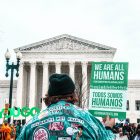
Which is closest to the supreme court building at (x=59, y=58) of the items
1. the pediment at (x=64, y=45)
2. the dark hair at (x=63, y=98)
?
the pediment at (x=64, y=45)

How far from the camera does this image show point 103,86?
22.8ft

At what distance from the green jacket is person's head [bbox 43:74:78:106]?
1.8 inches

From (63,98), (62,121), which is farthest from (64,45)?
(62,121)

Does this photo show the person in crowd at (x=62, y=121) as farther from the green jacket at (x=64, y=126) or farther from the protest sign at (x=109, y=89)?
the protest sign at (x=109, y=89)

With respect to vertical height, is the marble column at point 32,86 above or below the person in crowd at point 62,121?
below

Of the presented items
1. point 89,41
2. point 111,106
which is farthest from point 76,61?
point 111,106

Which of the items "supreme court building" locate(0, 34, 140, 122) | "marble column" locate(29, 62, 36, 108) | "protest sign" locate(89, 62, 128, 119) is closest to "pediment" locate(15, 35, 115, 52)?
"supreme court building" locate(0, 34, 140, 122)

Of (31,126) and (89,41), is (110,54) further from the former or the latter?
(31,126)

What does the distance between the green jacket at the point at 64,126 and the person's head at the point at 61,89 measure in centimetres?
5

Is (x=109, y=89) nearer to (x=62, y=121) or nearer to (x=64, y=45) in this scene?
(x=62, y=121)

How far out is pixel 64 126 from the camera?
11.3 ft

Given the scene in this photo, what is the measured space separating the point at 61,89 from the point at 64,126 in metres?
0.29

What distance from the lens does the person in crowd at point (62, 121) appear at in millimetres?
3424

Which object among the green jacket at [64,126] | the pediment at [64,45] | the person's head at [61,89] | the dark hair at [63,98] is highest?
the pediment at [64,45]
